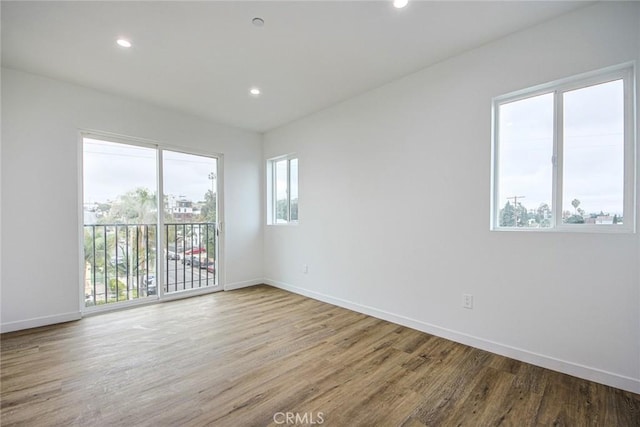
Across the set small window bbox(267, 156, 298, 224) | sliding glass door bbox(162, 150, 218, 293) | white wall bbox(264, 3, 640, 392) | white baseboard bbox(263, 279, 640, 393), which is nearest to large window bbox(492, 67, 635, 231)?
white wall bbox(264, 3, 640, 392)

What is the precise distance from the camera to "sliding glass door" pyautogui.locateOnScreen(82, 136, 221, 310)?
3400 mm

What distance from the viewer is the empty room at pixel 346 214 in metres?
1.84

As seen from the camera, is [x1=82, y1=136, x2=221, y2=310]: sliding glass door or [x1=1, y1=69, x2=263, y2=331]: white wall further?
[x1=82, y1=136, x2=221, y2=310]: sliding glass door

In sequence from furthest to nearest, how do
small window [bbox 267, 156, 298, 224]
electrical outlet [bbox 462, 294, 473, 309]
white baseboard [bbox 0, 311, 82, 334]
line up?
small window [bbox 267, 156, 298, 224]
white baseboard [bbox 0, 311, 82, 334]
electrical outlet [bbox 462, 294, 473, 309]

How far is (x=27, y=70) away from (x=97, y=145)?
→ 89 cm

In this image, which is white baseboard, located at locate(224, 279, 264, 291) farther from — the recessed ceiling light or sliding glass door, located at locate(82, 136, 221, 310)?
the recessed ceiling light

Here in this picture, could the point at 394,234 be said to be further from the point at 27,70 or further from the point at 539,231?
the point at 27,70

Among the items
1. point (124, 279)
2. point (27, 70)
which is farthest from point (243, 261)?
point (27, 70)

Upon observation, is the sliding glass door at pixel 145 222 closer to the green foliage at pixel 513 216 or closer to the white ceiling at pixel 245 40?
the white ceiling at pixel 245 40

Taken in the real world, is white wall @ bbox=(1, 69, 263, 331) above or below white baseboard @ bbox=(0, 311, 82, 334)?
above

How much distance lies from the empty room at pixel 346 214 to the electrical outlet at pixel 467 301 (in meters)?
0.01

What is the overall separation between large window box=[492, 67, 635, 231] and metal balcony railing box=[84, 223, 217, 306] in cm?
391

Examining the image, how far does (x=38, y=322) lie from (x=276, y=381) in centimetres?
281

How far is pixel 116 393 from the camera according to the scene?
1.82 meters
